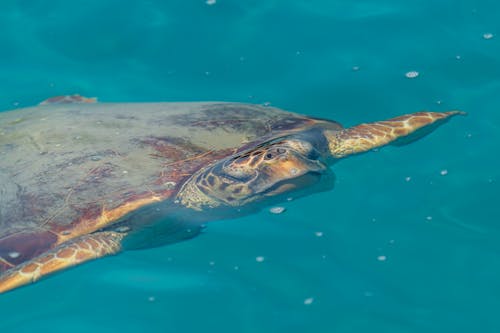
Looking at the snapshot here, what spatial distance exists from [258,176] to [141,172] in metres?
1.04

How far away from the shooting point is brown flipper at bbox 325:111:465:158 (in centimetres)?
666

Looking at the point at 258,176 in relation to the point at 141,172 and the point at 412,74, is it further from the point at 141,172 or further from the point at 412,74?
the point at 412,74

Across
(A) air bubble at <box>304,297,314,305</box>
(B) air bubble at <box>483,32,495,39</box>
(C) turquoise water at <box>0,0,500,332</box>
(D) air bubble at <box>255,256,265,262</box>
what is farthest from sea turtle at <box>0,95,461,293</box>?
(B) air bubble at <box>483,32,495,39</box>

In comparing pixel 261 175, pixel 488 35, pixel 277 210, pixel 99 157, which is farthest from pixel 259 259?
pixel 488 35

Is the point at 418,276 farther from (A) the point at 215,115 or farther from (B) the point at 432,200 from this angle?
(A) the point at 215,115

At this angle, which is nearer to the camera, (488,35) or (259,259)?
(259,259)

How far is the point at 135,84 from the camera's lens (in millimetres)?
8633

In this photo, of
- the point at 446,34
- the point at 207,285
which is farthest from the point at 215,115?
the point at 446,34

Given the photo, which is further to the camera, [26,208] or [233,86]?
[233,86]

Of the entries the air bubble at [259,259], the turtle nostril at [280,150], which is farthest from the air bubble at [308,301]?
the turtle nostril at [280,150]

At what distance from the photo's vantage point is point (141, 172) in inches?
228

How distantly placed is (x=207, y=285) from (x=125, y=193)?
3.40 ft

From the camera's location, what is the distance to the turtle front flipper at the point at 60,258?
4.95 metres

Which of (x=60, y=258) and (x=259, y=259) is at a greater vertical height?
(x=60, y=258)
